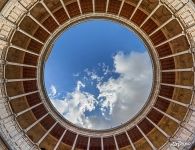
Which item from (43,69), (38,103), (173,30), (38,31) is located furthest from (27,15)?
(173,30)

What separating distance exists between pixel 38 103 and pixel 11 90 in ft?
15.6

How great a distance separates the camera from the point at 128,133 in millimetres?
40969

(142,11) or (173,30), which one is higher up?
(142,11)

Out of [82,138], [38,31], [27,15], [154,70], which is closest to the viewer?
[27,15]

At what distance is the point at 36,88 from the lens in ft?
128

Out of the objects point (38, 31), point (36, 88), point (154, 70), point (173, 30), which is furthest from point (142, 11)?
point (36, 88)

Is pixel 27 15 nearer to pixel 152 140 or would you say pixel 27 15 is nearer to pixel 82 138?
pixel 82 138

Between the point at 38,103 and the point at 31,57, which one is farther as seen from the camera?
the point at 38,103

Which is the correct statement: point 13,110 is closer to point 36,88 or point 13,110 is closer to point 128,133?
point 36,88

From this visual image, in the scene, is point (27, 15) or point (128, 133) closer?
point (27, 15)

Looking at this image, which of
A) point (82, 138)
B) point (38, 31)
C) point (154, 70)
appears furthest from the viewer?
point (82, 138)

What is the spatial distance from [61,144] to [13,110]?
27.1 ft

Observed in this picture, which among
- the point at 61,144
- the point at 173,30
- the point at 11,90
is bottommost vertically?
the point at 61,144

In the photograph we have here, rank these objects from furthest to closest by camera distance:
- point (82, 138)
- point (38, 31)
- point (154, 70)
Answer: point (82, 138) < point (154, 70) < point (38, 31)
